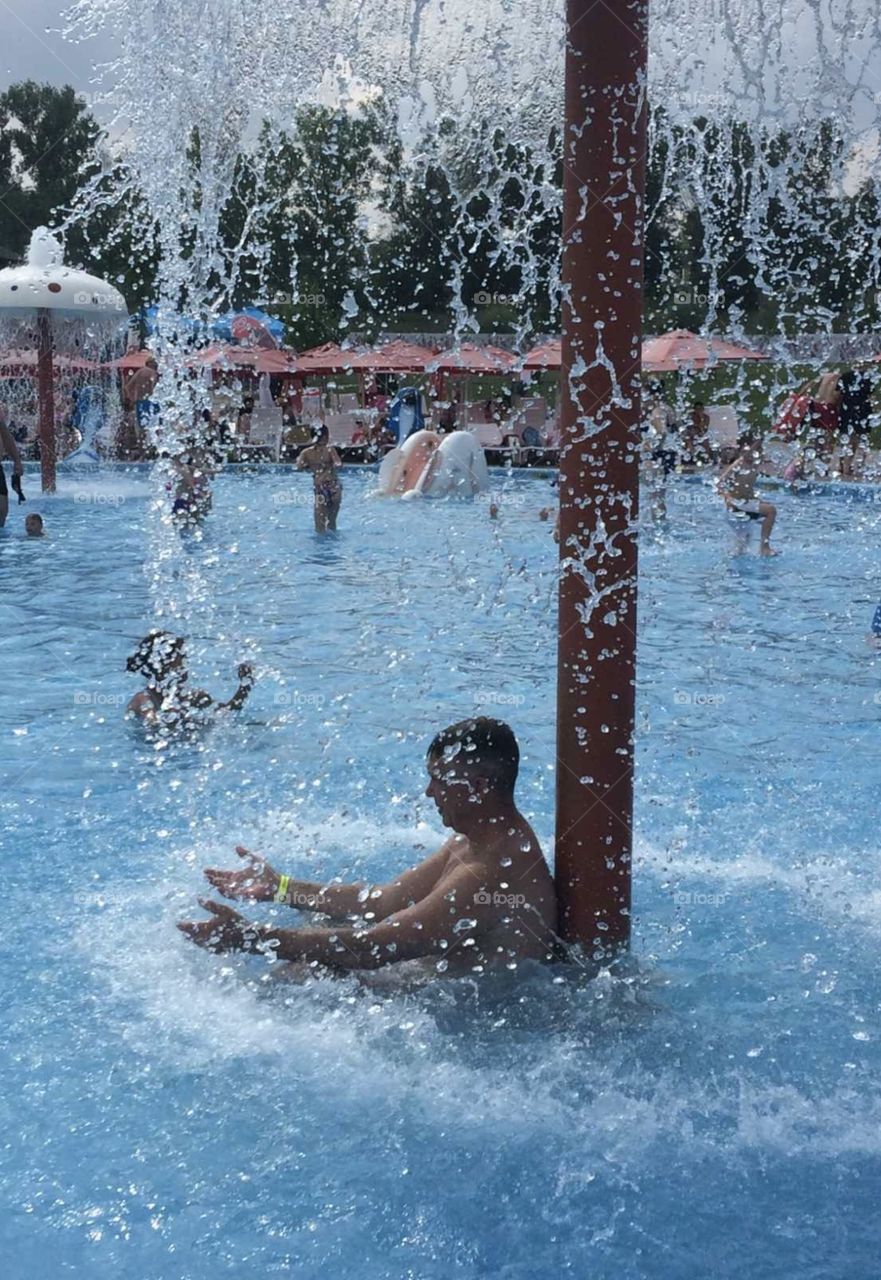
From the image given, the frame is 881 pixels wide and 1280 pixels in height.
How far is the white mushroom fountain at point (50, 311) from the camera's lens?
19016 millimetres

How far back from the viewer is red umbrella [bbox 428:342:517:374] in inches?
971

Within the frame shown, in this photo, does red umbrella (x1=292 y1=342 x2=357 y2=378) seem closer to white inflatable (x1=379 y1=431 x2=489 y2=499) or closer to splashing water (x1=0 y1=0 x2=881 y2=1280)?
white inflatable (x1=379 y1=431 x2=489 y2=499)

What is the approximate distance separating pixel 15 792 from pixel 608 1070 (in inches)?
144

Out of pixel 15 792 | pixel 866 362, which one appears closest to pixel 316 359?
pixel 866 362

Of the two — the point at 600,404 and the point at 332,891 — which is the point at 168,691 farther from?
the point at 600,404

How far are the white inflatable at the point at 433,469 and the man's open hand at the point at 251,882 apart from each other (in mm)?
15612

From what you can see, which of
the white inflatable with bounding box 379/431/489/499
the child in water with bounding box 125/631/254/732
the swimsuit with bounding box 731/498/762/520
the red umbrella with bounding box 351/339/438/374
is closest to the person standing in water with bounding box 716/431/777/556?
the swimsuit with bounding box 731/498/762/520

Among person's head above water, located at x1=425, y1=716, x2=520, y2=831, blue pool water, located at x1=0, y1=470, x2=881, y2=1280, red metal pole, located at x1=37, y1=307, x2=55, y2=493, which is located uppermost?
red metal pole, located at x1=37, y1=307, x2=55, y2=493

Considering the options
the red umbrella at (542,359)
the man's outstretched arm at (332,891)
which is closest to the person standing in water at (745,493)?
the man's outstretched arm at (332,891)

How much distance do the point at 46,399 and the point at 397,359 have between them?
799 cm

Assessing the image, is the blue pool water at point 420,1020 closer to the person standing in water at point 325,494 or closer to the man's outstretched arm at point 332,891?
the man's outstretched arm at point 332,891

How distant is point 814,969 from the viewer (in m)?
4.38

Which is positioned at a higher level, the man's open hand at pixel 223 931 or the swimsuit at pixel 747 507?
the swimsuit at pixel 747 507

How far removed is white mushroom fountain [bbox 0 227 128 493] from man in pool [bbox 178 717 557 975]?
16.4 metres
